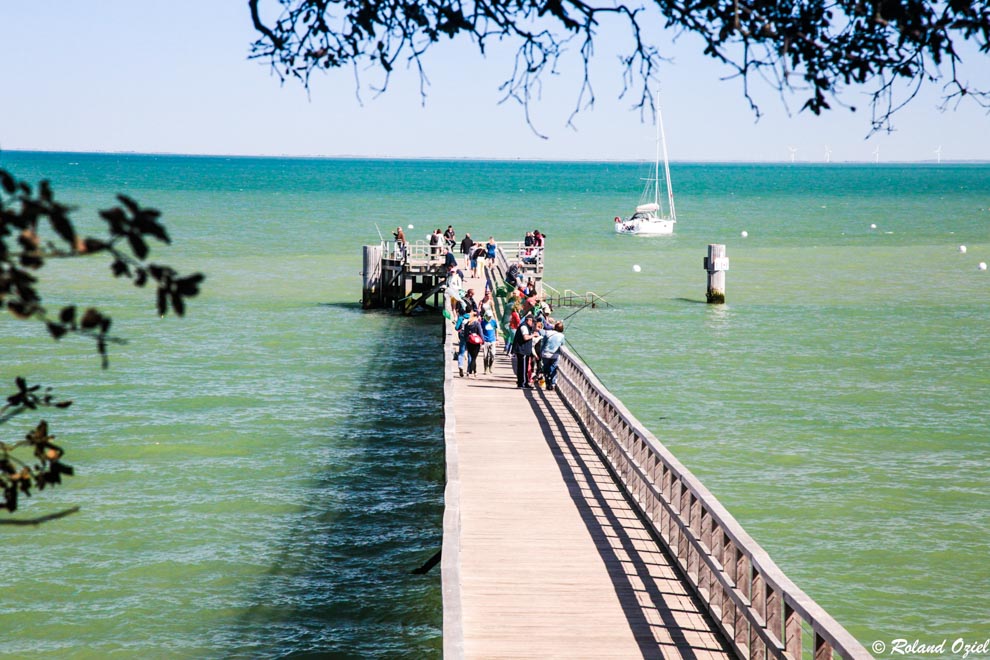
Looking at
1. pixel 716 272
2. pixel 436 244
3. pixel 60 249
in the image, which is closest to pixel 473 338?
pixel 60 249

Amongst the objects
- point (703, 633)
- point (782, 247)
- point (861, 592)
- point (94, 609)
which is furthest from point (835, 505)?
point (782, 247)

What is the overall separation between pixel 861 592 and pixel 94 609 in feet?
36.4

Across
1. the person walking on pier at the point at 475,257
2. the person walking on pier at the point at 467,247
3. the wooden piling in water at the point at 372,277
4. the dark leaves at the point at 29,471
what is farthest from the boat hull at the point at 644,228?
the dark leaves at the point at 29,471

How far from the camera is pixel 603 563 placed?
37.9 feet

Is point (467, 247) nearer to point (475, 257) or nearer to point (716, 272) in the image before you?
point (475, 257)

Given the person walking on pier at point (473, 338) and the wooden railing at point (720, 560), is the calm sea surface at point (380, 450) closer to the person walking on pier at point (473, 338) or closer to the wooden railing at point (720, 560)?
the person walking on pier at point (473, 338)

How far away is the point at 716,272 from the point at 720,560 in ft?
127

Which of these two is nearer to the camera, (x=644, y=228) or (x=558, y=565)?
(x=558, y=565)

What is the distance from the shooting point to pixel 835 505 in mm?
20219

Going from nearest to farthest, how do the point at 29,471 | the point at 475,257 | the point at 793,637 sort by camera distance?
1. the point at 29,471
2. the point at 793,637
3. the point at 475,257

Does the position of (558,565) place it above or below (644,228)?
below

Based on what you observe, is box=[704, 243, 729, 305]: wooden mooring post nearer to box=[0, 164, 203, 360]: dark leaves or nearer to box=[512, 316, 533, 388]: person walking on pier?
box=[512, 316, 533, 388]: person walking on pier

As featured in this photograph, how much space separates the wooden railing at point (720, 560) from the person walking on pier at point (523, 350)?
5.18 meters

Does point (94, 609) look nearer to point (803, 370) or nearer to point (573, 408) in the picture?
point (573, 408)
